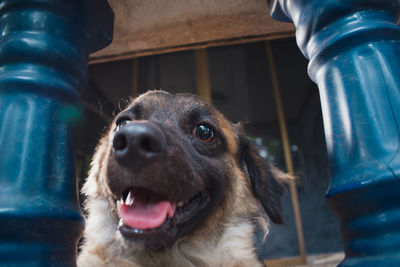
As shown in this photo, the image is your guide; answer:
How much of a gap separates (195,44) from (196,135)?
106cm

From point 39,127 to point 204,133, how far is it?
1.13 m

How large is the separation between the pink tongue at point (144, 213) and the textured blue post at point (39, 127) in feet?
0.84

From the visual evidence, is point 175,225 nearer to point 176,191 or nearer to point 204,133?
point 176,191

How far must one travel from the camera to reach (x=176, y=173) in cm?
158

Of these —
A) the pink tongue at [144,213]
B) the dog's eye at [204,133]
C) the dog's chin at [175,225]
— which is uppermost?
the dog's eye at [204,133]

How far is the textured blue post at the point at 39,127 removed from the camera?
1.20 metres

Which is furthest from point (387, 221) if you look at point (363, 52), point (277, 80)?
point (277, 80)

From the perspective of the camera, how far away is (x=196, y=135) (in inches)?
85.6

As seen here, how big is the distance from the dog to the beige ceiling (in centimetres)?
57

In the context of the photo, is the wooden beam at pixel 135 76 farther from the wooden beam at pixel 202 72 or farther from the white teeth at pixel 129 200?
the white teeth at pixel 129 200

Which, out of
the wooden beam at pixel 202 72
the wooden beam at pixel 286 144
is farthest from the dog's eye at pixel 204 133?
the wooden beam at pixel 286 144

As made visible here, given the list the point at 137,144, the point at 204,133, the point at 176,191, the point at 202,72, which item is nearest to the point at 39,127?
the point at 137,144

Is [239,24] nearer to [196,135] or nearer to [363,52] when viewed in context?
[196,135]

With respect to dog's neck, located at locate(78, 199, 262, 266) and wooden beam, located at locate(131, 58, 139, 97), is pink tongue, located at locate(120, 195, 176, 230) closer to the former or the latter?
dog's neck, located at locate(78, 199, 262, 266)
